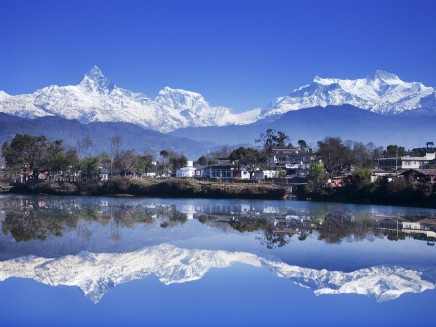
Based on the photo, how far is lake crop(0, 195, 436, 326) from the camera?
55.9ft

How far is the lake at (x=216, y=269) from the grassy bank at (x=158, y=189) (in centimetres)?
2622

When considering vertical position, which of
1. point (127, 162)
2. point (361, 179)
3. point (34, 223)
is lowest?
point (34, 223)

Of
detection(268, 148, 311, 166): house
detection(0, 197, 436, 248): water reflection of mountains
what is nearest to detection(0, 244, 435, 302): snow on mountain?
detection(0, 197, 436, 248): water reflection of mountains

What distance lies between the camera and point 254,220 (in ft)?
138

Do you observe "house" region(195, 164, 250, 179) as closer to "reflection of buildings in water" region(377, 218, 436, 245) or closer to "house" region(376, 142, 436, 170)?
"house" region(376, 142, 436, 170)

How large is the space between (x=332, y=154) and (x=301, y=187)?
17.9m

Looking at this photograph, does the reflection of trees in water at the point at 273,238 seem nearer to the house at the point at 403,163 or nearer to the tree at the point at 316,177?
the tree at the point at 316,177

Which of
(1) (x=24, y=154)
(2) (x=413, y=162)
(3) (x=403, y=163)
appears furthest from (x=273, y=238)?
(2) (x=413, y=162)

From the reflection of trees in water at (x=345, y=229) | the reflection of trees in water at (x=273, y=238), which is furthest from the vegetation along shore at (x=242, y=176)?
the reflection of trees in water at (x=273, y=238)

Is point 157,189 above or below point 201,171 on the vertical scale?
below

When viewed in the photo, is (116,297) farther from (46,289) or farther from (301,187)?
(301,187)

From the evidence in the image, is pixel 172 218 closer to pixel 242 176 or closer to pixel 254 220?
pixel 254 220

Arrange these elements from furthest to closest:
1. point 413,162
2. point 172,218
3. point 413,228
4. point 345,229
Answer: point 413,162
point 172,218
point 413,228
point 345,229

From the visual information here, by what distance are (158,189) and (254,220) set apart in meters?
Result: 33.8
